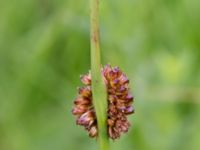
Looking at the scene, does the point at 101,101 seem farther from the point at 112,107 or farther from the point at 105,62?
the point at 105,62

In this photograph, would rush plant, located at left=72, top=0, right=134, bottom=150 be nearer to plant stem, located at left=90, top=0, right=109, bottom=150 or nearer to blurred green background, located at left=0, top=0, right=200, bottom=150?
plant stem, located at left=90, top=0, right=109, bottom=150

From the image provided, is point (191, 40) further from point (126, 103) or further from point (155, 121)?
point (126, 103)

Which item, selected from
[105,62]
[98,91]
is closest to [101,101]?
[98,91]

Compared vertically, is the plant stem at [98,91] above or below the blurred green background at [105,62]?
below

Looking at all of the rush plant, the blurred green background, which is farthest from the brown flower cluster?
the blurred green background

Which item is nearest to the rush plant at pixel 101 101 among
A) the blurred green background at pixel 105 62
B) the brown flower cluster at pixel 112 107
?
the brown flower cluster at pixel 112 107

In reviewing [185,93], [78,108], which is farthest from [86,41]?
[78,108]

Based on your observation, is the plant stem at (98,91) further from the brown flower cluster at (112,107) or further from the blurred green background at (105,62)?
the blurred green background at (105,62)
